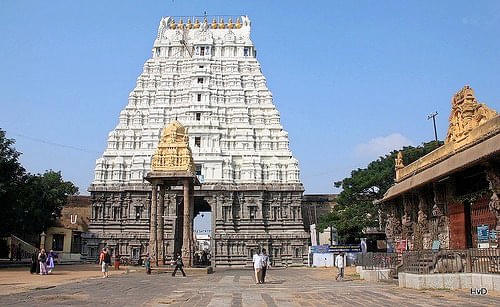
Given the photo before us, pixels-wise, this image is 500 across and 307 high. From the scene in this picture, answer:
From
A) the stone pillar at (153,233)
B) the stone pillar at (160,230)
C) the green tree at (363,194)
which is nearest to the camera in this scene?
the stone pillar at (153,233)

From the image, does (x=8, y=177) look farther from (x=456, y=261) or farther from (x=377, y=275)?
(x=456, y=261)

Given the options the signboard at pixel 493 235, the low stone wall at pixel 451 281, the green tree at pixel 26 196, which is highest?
the green tree at pixel 26 196

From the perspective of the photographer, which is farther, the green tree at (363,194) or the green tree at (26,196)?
the green tree at (363,194)

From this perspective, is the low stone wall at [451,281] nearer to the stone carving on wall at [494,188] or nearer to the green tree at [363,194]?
the stone carving on wall at [494,188]

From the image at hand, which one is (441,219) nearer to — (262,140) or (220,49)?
(262,140)

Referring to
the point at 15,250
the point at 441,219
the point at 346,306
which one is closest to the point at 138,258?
the point at 15,250

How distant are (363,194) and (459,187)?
33.2 metres

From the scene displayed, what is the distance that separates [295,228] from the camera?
176 ft

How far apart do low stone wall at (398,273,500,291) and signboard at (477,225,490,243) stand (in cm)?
248

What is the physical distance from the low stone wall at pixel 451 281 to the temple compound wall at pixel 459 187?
162cm

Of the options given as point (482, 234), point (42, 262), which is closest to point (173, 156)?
point (42, 262)

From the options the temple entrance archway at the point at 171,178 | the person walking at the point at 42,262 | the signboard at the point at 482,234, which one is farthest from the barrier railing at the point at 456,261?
the person walking at the point at 42,262

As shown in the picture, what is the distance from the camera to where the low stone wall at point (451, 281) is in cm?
1628

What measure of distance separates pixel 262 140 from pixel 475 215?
37938 millimetres
